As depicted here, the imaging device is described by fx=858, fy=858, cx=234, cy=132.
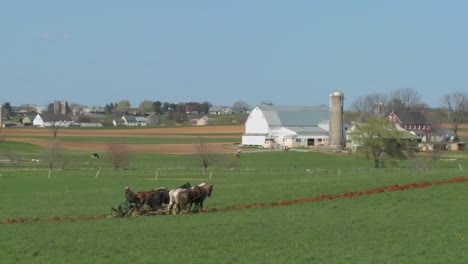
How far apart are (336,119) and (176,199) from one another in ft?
341

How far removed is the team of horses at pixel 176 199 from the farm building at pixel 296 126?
3730 inches

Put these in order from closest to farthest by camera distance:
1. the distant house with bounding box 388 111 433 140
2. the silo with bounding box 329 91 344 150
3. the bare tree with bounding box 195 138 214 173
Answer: the bare tree with bounding box 195 138 214 173 → the silo with bounding box 329 91 344 150 → the distant house with bounding box 388 111 433 140

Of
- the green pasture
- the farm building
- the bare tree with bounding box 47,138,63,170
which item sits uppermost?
the farm building

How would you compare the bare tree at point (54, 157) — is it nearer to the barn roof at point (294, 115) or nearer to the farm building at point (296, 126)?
the farm building at point (296, 126)

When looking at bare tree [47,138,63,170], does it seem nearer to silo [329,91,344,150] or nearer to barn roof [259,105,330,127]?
silo [329,91,344,150]

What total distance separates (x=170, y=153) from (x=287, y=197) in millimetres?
76435

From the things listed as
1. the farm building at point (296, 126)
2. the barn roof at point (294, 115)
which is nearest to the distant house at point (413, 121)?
the farm building at point (296, 126)

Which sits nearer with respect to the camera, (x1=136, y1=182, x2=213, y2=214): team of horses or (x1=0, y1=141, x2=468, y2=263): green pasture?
(x1=0, y1=141, x2=468, y2=263): green pasture

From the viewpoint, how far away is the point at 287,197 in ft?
116

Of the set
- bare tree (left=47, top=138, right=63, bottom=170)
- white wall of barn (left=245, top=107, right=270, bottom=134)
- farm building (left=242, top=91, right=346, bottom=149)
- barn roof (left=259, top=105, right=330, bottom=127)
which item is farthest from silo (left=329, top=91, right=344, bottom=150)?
bare tree (left=47, top=138, right=63, bottom=170)

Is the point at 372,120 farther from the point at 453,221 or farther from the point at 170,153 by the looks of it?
the point at 453,221

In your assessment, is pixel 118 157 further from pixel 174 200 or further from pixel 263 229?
pixel 263 229

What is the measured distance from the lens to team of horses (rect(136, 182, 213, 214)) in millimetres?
31703

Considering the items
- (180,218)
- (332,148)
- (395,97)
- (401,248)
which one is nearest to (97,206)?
(180,218)
